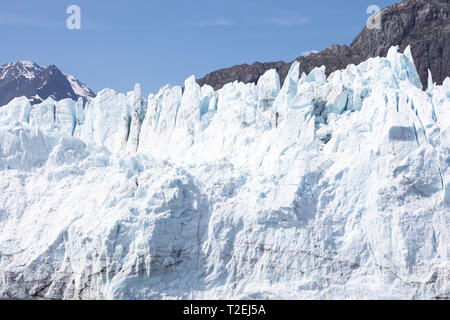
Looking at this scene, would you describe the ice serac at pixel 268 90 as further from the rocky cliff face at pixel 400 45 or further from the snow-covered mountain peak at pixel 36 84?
the snow-covered mountain peak at pixel 36 84

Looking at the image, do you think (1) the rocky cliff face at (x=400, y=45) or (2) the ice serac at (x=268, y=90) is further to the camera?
(1) the rocky cliff face at (x=400, y=45)

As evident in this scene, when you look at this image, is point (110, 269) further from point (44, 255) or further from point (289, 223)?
point (289, 223)

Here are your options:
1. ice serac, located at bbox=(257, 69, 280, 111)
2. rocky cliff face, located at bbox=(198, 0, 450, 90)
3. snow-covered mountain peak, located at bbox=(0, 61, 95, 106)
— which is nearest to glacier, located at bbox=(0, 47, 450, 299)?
ice serac, located at bbox=(257, 69, 280, 111)

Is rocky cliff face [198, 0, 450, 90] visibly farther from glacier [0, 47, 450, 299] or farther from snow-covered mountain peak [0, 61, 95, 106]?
glacier [0, 47, 450, 299]

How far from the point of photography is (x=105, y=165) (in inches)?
1159

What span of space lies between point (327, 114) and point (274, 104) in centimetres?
277

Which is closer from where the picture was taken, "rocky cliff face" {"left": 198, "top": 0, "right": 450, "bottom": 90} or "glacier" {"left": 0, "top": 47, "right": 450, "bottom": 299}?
"glacier" {"left": 0, "top": 47, "right": 450, "bottom": 299}

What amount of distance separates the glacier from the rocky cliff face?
1521 inches

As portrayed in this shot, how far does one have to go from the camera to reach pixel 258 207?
83.7ft

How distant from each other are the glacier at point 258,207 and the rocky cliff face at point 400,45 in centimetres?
3863

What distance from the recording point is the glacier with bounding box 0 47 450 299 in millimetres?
24328

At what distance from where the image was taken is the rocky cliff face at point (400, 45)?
66188 millimetres

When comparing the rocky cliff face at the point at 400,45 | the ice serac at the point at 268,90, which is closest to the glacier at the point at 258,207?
the ice serac at the point at 268,90
